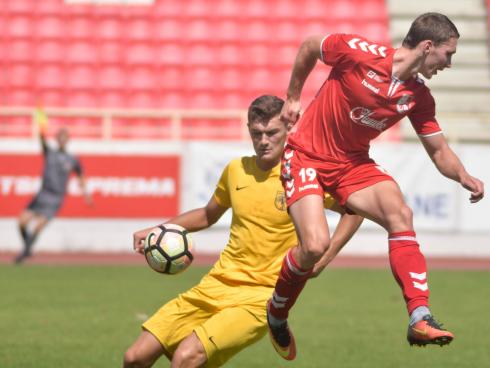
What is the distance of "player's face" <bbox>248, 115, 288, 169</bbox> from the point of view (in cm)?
665

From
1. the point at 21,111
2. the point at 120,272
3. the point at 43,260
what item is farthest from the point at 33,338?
the point at 21,111

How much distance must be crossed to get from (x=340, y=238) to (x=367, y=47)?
3.91 ft

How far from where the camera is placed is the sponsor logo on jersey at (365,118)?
6547 millimetres

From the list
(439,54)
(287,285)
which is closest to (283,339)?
(287,285)

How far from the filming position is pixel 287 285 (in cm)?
655

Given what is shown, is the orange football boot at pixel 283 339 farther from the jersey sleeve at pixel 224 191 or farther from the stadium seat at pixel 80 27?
the stadium seat at pixel 80 27

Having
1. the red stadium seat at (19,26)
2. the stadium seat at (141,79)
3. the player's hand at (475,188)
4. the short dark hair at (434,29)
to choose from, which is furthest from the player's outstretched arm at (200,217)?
the red stadium seat at (19,26)

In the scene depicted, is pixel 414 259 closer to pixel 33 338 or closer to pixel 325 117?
pixel 325 117

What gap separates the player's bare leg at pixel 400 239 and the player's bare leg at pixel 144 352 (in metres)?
1.41

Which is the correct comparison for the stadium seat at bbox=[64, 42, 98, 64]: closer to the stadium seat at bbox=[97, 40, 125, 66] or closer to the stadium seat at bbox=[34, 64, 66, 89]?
the stadium seat at bbox=[97, 40, 125, 66]

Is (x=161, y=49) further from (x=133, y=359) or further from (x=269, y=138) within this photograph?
(x=133, y=359)

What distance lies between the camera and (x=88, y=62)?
22.4m

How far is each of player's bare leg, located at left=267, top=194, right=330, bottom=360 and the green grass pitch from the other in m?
2.13

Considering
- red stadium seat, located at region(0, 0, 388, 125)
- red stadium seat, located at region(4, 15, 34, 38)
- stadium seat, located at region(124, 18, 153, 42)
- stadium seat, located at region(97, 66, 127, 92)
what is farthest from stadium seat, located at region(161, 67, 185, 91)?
red stadium seat, located at region(4, 15, 34, 38)
